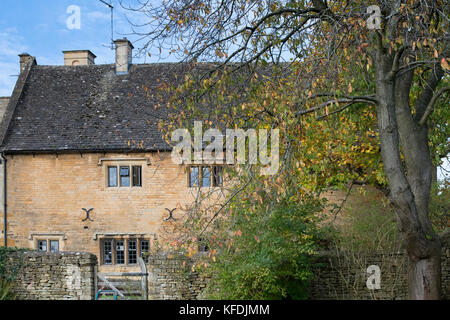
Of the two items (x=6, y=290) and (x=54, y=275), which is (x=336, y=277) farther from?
(x=6, y=290)

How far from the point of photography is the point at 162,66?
71.8 feet

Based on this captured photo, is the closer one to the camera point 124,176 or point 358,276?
point 358,276

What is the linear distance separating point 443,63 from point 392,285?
7297 mm

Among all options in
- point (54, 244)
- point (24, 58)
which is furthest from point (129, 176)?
point (24, 58)

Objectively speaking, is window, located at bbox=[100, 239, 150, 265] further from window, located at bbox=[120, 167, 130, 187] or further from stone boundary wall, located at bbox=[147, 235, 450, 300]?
stone boundary wall, located at bbox=[147, 235, 450, 300]

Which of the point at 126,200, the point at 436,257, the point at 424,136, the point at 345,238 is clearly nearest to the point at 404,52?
the point at 424,136

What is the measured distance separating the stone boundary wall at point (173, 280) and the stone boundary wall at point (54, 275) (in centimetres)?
191

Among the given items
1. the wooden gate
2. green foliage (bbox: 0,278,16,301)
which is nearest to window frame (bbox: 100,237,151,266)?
the wooden gate

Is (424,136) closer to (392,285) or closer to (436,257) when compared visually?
(436,257)

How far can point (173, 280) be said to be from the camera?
39.2 ft

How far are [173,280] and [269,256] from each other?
11.3 ft

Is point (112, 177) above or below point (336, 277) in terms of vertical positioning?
above

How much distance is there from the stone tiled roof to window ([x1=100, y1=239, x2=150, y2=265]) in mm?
3650

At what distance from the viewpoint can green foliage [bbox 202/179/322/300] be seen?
9.67m
